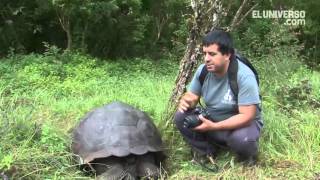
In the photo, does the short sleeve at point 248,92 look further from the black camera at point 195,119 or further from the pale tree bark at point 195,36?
the pale tree bark at point 195,36

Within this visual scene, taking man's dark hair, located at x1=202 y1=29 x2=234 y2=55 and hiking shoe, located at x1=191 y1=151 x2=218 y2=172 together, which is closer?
man's dark hair, located at x1=202 y1=29 x2=234 y2=55

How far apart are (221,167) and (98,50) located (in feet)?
27.5

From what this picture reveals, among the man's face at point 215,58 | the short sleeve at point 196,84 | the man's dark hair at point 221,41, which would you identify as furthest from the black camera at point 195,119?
the man's dark hair at point 221,41

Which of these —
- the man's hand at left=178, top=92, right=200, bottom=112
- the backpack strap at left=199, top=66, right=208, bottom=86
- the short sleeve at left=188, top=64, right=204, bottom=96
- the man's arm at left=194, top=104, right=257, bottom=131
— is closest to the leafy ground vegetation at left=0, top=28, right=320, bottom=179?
the man's arm at left=194, top=104, right=257, bottom=131

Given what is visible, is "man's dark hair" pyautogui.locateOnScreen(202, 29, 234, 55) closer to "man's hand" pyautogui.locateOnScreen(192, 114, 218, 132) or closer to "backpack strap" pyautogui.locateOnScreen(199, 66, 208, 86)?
"backpack strap" pyautogui.locateOnScreen(199, 66, 208, 86)

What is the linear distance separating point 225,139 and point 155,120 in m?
1.14

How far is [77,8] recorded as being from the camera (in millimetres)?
11047

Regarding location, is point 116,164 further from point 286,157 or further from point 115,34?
point 115,34

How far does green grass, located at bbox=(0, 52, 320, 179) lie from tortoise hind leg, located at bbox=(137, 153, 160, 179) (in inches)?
4.9

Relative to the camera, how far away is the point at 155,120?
5617 mm

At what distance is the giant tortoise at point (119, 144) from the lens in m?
4.55

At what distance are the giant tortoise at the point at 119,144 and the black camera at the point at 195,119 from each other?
1.12ft

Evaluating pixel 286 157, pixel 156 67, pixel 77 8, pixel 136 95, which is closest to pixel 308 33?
pixel 156 67

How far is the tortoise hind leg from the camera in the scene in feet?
15.1
